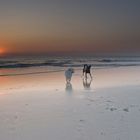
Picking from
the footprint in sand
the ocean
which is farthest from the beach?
the ocean

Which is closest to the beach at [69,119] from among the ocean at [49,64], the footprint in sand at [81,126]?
the footprint in sand at [81,126]

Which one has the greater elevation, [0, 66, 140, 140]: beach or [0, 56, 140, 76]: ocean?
[0, 56, 140, 76]: ocean

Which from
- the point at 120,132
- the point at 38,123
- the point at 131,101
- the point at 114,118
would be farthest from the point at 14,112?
the point at 131,101

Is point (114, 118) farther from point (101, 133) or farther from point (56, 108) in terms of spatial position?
point (56, 108)

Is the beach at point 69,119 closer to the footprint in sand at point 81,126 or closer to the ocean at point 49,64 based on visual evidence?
the footprint in sand at point 81,126

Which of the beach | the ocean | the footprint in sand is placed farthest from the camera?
the ocean

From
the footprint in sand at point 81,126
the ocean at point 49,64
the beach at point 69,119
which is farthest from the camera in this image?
the ocean at point 49,64

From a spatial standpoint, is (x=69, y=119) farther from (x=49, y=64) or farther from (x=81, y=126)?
(x=49, y=64)

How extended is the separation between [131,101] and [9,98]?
15.3 ft

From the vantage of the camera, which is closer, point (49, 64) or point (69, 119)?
point (69, 119)

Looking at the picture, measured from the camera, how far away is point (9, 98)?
1111cm

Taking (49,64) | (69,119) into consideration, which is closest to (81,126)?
(69,119)

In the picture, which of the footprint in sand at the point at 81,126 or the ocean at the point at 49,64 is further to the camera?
the ocean at the point at 49,64

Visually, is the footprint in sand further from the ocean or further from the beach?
the ocean
